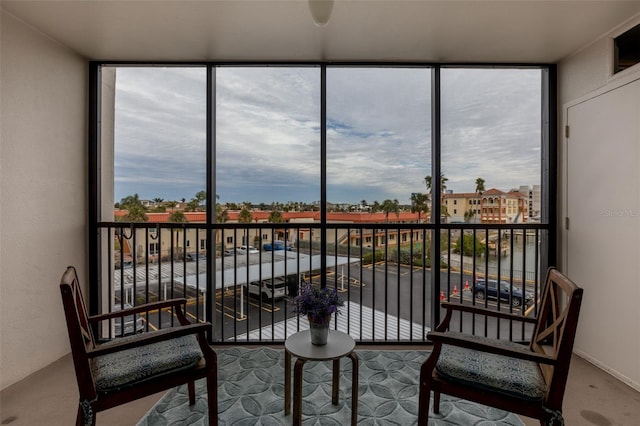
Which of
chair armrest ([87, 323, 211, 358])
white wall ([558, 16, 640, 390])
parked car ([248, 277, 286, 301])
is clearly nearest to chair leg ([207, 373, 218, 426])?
chair armrest ([87, 323, 211, 358])

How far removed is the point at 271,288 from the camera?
286 centimetres

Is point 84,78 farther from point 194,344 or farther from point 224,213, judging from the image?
point 194,344

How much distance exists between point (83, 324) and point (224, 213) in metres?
1.33

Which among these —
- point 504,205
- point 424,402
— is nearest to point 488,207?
point 504,205

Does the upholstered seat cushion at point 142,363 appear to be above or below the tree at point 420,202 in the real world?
below

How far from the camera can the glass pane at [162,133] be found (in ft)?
9.00

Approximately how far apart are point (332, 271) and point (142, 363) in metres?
1.62

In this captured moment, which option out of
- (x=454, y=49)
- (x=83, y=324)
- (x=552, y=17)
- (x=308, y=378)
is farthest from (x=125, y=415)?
(x=552, y=17)

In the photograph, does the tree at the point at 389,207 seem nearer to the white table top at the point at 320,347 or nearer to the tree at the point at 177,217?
the white table top at the point at 320,347

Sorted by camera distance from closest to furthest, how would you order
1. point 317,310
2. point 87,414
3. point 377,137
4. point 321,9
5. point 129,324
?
point 87,414, point 321,9, point 317,310, point 377,137, point 129,324

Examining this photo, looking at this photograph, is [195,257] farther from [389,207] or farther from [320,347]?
[389,207]

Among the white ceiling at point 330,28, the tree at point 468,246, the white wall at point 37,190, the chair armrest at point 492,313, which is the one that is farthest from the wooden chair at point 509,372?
the white wall at point 37,190

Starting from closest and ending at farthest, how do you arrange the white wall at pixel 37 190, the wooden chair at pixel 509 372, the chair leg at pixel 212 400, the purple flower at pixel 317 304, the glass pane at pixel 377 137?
the wooden chair at pixel 509 372 → the chair leg at pixel 212 400 → the purple flower at pixel 317 304 → the white wall at pixel 37 190 → the glass pane at pixel 377 137

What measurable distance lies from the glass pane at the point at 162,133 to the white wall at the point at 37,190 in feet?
1.14
